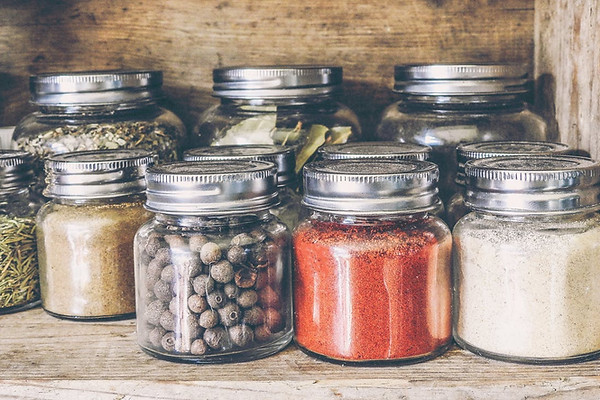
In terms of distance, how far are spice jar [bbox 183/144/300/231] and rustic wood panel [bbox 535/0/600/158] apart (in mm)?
408

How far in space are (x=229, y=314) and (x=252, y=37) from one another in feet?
2.15

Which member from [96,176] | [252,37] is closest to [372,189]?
[96,176]

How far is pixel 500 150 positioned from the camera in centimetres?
104

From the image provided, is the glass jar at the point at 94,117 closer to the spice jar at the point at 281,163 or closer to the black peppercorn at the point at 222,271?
the spice jar at the point at 281,163

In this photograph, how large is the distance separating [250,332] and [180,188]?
0.18m

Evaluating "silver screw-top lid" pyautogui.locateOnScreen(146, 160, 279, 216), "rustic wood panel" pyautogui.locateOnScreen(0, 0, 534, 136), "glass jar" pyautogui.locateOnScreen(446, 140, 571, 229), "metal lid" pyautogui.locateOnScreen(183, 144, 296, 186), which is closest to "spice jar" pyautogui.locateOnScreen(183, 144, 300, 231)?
"metal lid" pyautogui.locateOnScreen(183, 144, 296, 186)

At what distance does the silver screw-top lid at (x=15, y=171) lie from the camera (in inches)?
42.8

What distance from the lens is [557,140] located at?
127 cm

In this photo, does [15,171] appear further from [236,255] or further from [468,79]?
[468,79]

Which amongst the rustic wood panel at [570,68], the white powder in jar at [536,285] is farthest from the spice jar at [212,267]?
the rustic wood panel at [570,68]

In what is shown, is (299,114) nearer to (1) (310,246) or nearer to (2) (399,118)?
(2) (399,118)

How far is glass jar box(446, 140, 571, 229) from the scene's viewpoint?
1.02 metres

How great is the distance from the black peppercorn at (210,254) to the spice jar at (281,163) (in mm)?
165

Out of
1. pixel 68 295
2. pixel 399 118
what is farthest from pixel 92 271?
pixel 399 118
